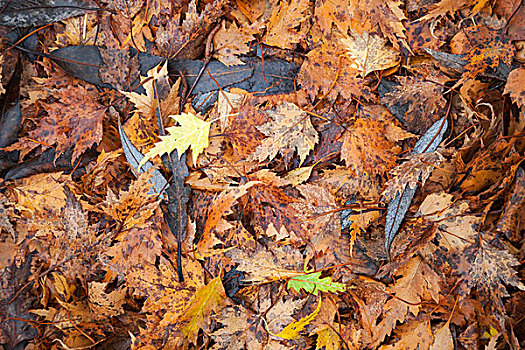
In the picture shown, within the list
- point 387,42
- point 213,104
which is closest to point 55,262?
point 213,104

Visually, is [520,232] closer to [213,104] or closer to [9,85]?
[213,104]

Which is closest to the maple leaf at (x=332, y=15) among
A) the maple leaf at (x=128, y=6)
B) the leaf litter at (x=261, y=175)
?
the leaf litter at (x=261, y=175)

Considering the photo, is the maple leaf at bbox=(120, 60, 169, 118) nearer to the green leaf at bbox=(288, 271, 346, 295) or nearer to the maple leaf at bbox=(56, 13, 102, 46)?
the maple leaf at bbox=(56, 13, 102, 46)

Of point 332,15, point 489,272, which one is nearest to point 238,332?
point 489,272

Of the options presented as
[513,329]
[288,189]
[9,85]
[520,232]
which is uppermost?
[9,85]

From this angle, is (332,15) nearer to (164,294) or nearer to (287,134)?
(287,134)

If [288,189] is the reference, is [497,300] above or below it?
below

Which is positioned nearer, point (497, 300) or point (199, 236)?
point (497, 300)
